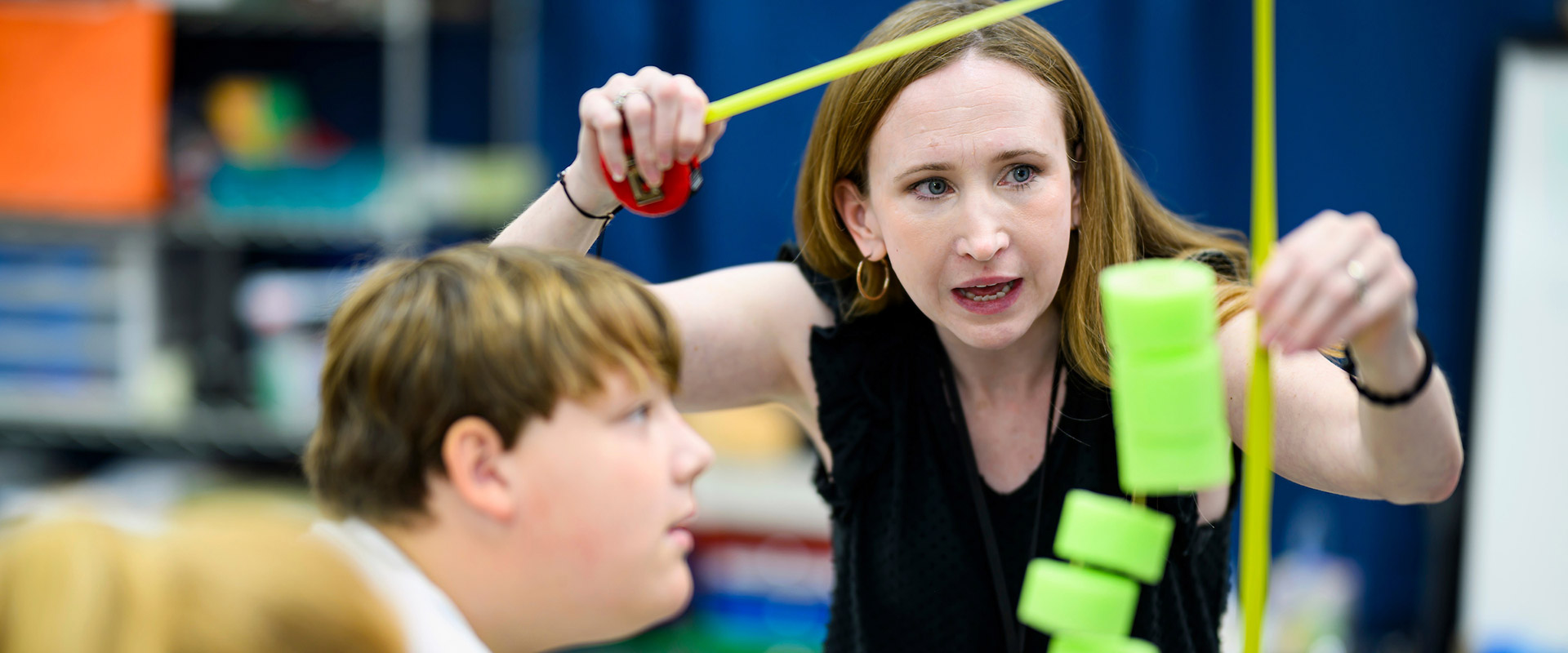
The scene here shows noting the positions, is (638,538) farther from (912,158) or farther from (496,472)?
(912,158)

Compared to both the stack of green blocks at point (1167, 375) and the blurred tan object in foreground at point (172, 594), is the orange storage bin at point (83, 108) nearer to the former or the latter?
the blurred tan object in foreground at point (172, 594)

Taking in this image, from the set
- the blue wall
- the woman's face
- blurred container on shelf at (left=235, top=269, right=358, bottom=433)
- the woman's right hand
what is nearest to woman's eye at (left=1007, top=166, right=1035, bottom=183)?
the woman's face

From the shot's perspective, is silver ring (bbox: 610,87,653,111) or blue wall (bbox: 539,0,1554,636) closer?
silver ring (bbox: 610,87,653,111)

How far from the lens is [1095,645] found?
28.0 inches

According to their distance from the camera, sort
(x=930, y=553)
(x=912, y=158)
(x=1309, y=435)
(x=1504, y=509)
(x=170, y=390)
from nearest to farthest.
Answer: (x=1309, y=435) < (x=912, y=158) < (x=930, y=553) < (x=1504, y=509) < (x=170, y=390)

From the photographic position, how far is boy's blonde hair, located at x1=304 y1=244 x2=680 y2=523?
0.79 m

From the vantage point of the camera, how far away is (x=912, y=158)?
3.50ft

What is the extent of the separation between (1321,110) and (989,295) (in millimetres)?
1614

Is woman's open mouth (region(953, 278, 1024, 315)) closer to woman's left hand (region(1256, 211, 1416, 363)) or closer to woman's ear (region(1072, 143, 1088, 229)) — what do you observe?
woman's ear (region(1072, 143, 1088, 229))

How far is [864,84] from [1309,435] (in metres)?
0.47

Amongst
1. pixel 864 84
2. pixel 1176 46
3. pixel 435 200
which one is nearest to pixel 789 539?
pixel 435 200

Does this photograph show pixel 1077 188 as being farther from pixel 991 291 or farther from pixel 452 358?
pixel 452 358

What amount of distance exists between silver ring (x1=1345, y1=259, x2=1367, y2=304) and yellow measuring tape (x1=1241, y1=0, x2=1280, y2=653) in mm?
47

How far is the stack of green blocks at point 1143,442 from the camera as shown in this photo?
642 mm
